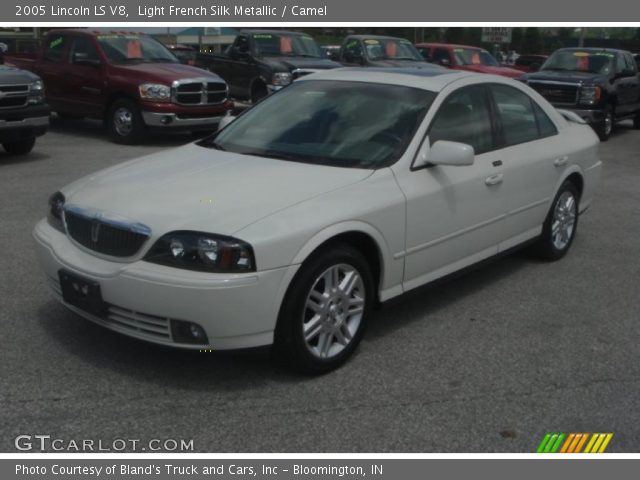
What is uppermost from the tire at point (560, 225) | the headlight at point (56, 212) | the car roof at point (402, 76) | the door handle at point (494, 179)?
the car roof at point (402, 76)

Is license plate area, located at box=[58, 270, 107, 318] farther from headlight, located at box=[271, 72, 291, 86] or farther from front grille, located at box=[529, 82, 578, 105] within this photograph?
front grille, located at box=[529, 82, 578, 105]

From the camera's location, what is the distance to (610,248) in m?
6.93

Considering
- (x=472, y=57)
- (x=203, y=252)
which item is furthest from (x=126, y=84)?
(x=472, y=57)

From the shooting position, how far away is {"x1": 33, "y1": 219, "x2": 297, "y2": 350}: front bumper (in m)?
3.64

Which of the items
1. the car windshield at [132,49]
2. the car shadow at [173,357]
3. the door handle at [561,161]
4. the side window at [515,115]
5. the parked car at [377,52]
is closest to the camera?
the car shadow at [173,357]

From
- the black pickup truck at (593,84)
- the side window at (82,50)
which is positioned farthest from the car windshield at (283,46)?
the black pickup truck at (593,84)

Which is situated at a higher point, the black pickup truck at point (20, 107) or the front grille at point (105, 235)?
the front grille at point (105, 235)

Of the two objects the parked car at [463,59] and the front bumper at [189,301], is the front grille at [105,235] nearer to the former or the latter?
the front bumper at [189,301]

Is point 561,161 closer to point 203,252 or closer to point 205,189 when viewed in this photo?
point 205,189

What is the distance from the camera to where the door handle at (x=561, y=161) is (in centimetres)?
603

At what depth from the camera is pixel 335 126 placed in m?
4.91

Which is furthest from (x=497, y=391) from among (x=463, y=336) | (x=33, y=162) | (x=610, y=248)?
(x=33, y=162)

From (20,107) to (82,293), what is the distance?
697cm

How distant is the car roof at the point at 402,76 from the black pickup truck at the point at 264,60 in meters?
10.1
